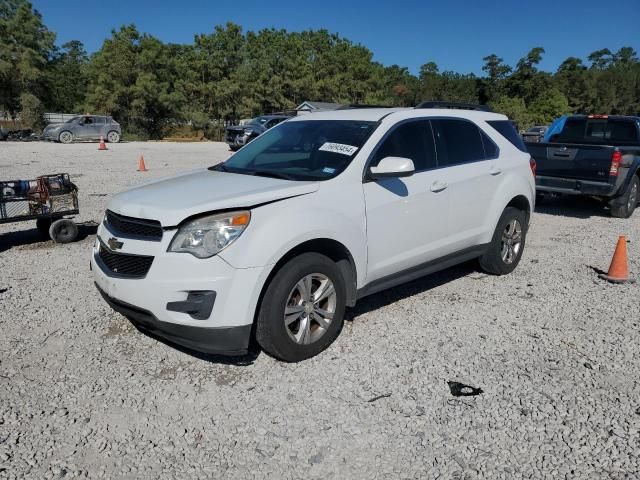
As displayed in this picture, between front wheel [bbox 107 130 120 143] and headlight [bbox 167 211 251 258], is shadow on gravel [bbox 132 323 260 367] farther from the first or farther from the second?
front wheel [bbox 107 130 120 143]

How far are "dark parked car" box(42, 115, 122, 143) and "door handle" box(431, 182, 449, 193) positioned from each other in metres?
30.1

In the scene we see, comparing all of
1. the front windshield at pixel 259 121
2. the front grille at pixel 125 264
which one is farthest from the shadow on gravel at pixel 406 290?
the front windshield at pixel 259 121

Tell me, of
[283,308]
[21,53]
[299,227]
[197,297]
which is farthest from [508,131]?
[21,53]

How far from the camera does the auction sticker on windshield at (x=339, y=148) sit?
13.9ft

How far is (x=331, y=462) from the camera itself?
111 inches

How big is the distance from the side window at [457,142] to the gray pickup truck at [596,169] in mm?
4570

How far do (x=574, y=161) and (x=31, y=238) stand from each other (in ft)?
29.0

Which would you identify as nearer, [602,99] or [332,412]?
[332,412]

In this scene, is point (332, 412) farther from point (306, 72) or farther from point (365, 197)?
point (306, 72)

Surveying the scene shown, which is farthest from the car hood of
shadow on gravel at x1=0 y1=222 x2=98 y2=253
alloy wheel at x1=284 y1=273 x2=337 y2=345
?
shadow on gravel at x1=0 y1=222 x2=98 y2=253

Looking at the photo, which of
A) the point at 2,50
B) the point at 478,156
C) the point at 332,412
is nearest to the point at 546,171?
the point at 478,156

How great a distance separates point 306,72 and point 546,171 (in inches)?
1903

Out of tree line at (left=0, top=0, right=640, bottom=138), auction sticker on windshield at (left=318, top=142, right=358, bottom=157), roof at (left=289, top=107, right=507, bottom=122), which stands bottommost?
auction sticker on windshield at (left=318, top=142, right=358, bottom=157)

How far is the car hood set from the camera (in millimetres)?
3424
